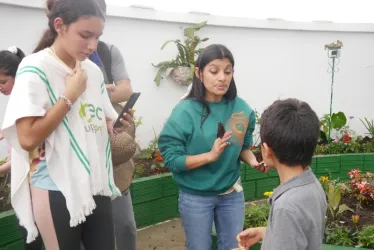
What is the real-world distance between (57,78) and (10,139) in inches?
11.5

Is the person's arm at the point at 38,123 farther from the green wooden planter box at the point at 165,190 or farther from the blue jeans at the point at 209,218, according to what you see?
the green wooden planter box at the point at 165,190

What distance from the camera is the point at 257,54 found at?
19.9 ft

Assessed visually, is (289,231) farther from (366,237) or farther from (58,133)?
(366,237)

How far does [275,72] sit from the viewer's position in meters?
6.25

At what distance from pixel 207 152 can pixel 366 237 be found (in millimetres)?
1567

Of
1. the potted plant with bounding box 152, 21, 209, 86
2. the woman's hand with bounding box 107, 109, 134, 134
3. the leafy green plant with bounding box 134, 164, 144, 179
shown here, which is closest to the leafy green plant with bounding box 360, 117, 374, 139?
the potted plant with bounding box 152, 21, 209, 86

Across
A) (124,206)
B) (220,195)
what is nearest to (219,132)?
(220,195)

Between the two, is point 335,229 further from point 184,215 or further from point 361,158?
point 361,158

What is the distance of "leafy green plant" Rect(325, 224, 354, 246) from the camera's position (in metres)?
2.99

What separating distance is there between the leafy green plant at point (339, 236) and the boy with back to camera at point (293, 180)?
1690 mm

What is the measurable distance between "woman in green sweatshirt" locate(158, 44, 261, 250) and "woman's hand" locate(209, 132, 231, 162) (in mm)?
65

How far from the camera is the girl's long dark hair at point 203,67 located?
89.4 inches

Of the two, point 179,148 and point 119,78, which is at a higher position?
point 119,78

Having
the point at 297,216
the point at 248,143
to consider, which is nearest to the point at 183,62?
the point at 248,143
